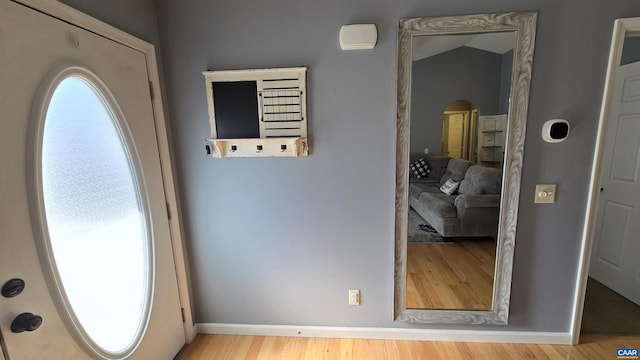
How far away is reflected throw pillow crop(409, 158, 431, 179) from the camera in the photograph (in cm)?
172

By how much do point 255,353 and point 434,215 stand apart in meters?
1.55

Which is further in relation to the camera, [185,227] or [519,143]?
[185,227]

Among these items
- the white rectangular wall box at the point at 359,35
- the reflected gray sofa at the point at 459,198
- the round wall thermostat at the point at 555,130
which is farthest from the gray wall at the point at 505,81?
the white rectangular wall box at the point at 359,35

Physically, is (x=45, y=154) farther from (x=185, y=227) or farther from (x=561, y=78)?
(x=561, y=78)

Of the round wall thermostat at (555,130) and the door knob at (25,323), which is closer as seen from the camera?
the door knob at (25,323)

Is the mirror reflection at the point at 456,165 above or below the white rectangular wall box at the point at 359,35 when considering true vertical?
below

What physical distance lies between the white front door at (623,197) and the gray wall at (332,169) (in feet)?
2.83

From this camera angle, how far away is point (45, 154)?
40.7 inches

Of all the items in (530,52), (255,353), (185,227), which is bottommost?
(255,353)

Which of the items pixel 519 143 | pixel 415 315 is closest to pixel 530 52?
pixel 519 143

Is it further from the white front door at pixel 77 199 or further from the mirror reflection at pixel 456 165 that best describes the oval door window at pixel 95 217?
the mirror reflection at pixel 456 165

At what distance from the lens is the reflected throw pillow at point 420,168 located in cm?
172

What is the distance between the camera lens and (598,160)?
1603 mm

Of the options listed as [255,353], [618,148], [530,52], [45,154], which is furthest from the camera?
[618,148]
